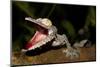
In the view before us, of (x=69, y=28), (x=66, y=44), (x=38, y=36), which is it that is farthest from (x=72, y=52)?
(x=38, y=36)

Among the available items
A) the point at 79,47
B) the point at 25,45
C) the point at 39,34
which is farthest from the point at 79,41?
the point at 25,45

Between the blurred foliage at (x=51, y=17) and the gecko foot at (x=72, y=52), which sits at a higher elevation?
the blurred foliage at (x=51, y=17)

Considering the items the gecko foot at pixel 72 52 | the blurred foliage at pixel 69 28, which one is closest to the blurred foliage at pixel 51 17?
the blurred foliage at pixel 69 28

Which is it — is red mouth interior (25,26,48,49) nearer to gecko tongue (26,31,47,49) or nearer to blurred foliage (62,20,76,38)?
gecko tongue (26,31,47,49)

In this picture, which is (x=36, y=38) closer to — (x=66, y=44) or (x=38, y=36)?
(x=38, y=36)

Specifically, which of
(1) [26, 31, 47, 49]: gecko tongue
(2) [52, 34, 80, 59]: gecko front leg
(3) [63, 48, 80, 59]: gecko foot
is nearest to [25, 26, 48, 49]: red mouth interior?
(1) [26, 31, 47, 49]: gecko tongue

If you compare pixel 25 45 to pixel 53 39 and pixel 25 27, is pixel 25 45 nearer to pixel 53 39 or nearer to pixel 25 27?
pixel 25 27

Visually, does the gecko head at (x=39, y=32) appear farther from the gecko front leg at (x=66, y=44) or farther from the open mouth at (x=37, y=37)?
the gecko front leg at (x=66, y=44)

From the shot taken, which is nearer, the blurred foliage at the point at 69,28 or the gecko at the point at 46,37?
the gecko at the point at 46,37

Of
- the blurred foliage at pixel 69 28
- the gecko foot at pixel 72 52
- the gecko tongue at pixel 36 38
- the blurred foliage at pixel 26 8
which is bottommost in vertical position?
the gecko foot at pixel 72 52
